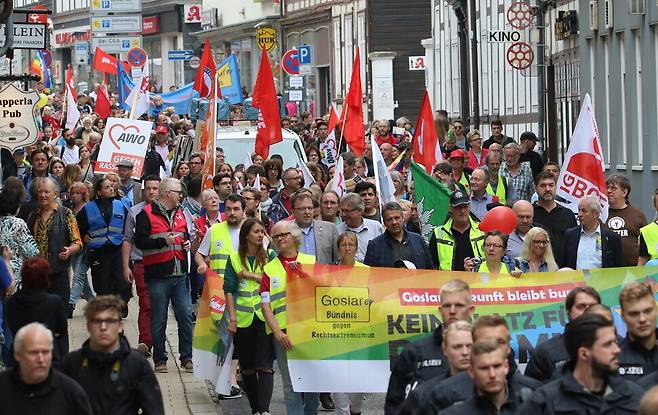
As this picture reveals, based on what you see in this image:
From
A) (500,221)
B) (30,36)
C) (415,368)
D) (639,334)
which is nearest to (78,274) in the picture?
(30,36)

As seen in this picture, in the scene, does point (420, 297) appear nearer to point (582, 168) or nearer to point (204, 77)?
point (582, 168)

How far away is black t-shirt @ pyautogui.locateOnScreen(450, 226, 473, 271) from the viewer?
557 inches

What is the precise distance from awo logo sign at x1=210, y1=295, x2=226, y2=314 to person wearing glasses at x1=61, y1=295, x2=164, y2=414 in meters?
4.76

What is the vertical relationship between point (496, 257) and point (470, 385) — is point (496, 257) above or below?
above

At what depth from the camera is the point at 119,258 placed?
58.7 ft

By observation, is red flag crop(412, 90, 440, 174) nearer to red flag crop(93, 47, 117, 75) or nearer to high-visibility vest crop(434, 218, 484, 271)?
high-visibility vest crop(434, 218, 484, 271)

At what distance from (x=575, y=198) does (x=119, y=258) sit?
4333 mm

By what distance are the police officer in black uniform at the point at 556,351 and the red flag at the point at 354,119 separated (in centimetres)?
1491

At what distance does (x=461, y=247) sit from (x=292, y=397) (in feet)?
7.49

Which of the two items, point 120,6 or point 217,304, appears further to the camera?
point 120,6

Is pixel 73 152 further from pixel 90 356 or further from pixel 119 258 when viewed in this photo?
pixel 90 356

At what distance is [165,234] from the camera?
15.9 meters

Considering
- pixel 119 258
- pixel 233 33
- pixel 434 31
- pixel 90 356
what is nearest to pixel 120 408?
pixel 90 356

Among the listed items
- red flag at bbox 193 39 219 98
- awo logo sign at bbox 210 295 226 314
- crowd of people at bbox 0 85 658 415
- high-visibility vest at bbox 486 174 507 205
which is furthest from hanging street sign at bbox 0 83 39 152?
red flag at bbox 193 39 219 98
